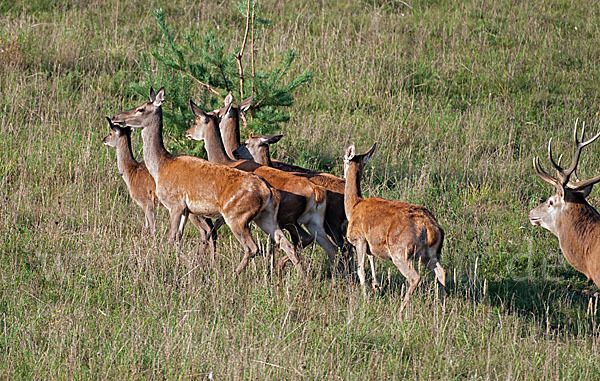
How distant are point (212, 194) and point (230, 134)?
2.03m

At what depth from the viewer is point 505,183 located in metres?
10.1

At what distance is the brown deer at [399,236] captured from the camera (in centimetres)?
661

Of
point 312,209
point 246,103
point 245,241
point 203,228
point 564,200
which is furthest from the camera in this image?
point 246,103

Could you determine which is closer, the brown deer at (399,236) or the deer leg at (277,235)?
the brown deer at (399,236)

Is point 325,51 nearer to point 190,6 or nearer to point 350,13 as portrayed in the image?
point 350,13

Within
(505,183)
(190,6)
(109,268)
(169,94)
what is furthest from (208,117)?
(190,6)

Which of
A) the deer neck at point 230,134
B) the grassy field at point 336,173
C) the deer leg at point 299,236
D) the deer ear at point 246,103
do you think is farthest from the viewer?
the deer neck at point 230,134

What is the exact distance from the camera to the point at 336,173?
1040 centimetres

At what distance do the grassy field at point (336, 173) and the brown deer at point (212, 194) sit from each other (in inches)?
13.1

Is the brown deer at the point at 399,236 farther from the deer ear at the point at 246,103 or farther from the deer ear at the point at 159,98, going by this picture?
the deer ear at the point at 159,98

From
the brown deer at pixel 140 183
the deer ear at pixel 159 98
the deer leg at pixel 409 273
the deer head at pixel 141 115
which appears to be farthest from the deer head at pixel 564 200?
the deer head at pixel 141 115

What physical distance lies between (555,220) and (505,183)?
9.52 feet

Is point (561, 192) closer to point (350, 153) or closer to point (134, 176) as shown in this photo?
point (350, 153)

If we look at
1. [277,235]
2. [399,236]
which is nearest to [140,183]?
[277,235]
